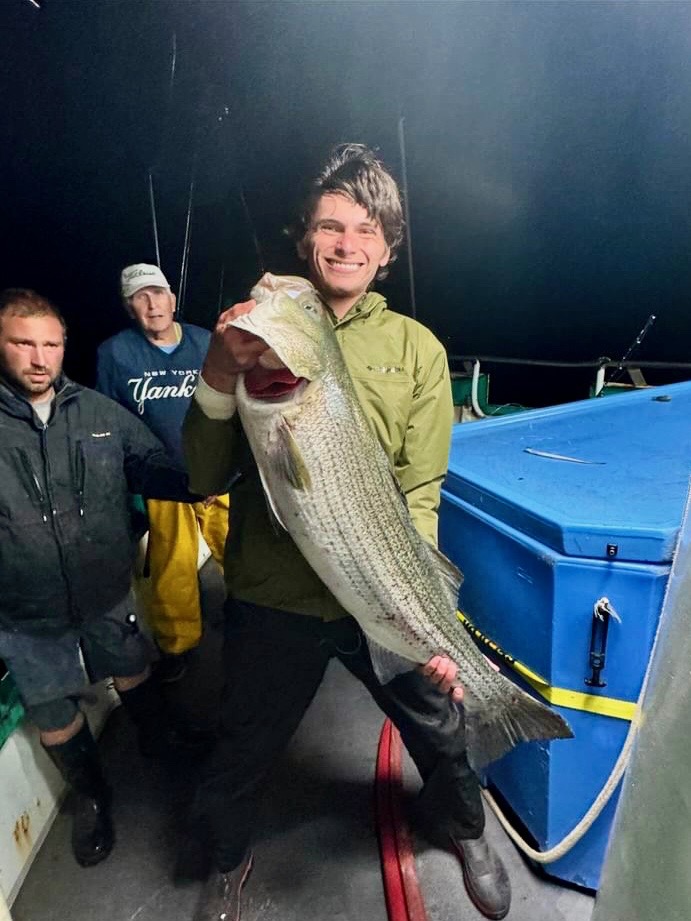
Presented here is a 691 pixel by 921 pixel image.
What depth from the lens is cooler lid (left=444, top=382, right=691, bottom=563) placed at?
143 cm

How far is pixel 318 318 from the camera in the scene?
116 centimetres

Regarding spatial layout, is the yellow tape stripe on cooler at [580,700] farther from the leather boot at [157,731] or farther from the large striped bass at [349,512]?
the leather boot at [157,731]

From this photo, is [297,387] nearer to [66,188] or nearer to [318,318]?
[318,318]

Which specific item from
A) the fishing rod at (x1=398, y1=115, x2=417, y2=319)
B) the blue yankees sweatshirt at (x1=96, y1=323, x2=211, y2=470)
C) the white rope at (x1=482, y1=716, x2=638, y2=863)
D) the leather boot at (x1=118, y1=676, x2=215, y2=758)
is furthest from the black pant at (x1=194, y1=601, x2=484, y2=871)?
the fishing rod at (x1=398, y1=115, x2=417, y2=319)

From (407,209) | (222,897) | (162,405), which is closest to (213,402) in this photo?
(222,897)

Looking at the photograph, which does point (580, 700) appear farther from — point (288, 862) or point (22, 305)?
point (22, 305)

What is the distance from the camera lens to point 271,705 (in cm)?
151

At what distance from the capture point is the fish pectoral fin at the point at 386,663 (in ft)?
4.63

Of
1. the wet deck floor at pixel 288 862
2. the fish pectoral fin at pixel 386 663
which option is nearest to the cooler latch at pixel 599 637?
the fish pectoral fin at pixel 386 663

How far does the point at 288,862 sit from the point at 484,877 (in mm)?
656

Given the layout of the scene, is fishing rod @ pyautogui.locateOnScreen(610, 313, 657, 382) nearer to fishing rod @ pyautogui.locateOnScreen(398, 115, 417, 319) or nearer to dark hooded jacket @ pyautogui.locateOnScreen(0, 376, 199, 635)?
fishing rod @ pyautogui.locateOnScreen(398, 115, 417, 319)

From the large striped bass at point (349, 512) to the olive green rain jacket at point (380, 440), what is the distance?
0.12 meters

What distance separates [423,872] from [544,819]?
456mm

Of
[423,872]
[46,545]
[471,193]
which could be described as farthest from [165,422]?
[471,193]
